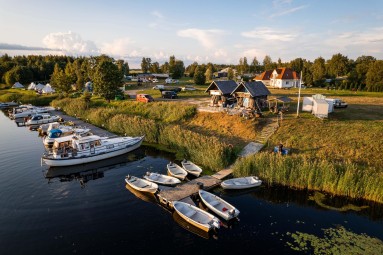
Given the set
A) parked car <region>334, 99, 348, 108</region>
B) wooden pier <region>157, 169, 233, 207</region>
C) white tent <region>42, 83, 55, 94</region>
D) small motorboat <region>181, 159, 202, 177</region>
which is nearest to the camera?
Answer: wooden pier <region>157, 169, 233, 207</region>

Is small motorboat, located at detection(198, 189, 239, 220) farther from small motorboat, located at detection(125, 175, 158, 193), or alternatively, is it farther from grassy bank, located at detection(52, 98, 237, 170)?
grassy bank, located at detection(52, 98, 237, 170)

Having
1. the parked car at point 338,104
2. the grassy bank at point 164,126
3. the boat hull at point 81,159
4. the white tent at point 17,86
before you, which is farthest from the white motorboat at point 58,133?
the white tent at point 17,86

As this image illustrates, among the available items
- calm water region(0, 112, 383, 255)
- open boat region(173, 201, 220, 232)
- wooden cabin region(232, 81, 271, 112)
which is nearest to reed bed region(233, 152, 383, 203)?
calm water region(0, 112, 383, 255)

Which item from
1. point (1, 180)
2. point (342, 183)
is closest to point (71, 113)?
point (1, 180)

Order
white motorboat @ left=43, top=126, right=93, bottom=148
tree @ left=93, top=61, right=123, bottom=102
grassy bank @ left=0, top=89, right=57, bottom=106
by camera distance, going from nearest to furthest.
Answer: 1. white motorboat @ left=43, top=126, right=93, bottom=148
2. tree @ left=93, top=61, right=123, bottom=102
3. grassy bank @ left=0, top=89, right=57, bottom=106

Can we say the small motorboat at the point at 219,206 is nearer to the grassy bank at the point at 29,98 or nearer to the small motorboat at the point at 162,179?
the small motorboat at the point at 162,179

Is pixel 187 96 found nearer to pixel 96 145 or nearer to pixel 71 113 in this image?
pixel 71 113
